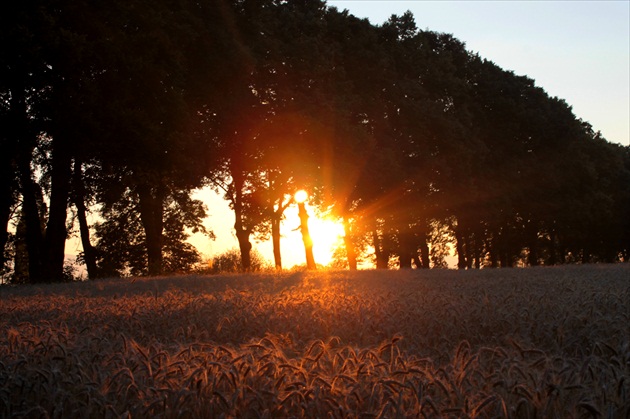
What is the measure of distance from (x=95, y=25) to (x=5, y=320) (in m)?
18.8

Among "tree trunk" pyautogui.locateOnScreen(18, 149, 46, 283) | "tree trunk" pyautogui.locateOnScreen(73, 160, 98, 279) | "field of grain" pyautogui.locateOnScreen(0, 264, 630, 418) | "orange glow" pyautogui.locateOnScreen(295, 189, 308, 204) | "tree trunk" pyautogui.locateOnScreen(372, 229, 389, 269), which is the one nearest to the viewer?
"field of grain" pyautogui.locateOnScreen(0, 264, 630, 418)

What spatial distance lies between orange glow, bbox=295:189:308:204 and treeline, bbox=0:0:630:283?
18.7 inches

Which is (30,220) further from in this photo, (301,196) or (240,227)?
(301,196)

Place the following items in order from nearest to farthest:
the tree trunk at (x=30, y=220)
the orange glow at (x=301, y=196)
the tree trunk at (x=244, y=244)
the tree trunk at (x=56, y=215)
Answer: the tree trunk at (x=56, y=215)
the tree trunk at (x=30, y=220)
the tree trunk at (x=244, y=244)
the orange glow at (x=301, y=196)

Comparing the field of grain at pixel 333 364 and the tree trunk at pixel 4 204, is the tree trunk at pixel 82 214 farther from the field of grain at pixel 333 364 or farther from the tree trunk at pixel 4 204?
the field of grain at pixel 333 364

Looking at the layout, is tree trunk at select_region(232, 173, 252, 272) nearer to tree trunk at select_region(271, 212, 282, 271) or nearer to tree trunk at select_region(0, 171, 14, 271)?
tree trunk at select_region(271, 212, 282, 271)

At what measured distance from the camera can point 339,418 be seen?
2.88 m

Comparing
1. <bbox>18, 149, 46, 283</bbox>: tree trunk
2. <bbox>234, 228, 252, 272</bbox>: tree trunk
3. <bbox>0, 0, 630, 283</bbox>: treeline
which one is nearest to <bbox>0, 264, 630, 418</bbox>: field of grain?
<bbox>0, 0, 630, 283</bbox>: treeline

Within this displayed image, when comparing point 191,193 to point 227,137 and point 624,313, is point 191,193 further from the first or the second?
point 624,313

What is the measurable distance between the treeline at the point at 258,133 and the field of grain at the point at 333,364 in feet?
59.1

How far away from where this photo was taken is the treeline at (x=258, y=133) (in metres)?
23.7

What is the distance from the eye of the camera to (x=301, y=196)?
39.1m

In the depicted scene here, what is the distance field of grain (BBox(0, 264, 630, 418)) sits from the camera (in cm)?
298

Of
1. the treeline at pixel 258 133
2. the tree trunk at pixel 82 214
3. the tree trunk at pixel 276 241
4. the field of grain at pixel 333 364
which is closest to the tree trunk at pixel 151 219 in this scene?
the treeline at pixel 258 133
